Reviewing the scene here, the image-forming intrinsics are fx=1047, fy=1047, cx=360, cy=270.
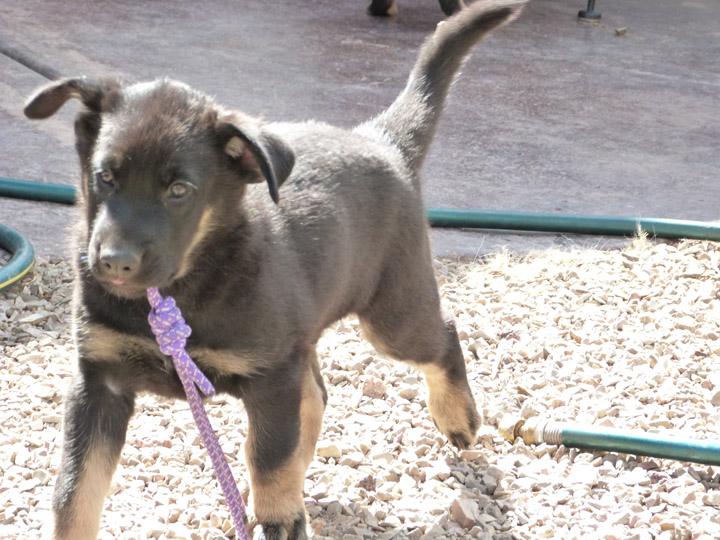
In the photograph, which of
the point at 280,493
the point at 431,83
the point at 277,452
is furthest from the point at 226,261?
the point at 431,83

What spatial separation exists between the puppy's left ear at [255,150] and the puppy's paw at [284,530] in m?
A: 1.01

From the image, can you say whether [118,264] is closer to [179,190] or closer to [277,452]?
[179,190]

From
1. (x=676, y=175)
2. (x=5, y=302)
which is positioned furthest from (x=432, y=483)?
(x=676, y=175)

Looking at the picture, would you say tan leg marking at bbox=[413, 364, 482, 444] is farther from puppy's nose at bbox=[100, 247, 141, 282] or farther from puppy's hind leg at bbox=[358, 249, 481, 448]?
puppy's nose at bbox=[100, 247, 141, 282]

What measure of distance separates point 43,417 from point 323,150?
139cm

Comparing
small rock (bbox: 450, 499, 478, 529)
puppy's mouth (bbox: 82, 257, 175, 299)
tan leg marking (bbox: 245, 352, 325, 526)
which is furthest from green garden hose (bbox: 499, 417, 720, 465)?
puppy's mouth (bbox: 82, 257, 175, 299)

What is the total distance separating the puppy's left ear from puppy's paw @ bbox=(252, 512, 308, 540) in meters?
1.01

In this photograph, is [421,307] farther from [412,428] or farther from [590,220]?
[590,220]

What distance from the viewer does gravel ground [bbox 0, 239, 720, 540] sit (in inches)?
129

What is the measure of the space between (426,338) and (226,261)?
990mm

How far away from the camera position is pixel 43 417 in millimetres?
3670

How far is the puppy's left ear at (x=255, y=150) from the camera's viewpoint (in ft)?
8.17

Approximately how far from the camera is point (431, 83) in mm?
3760

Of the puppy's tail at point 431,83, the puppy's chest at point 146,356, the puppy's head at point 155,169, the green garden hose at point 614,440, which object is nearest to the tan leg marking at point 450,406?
the green garden hose at point 614,440
